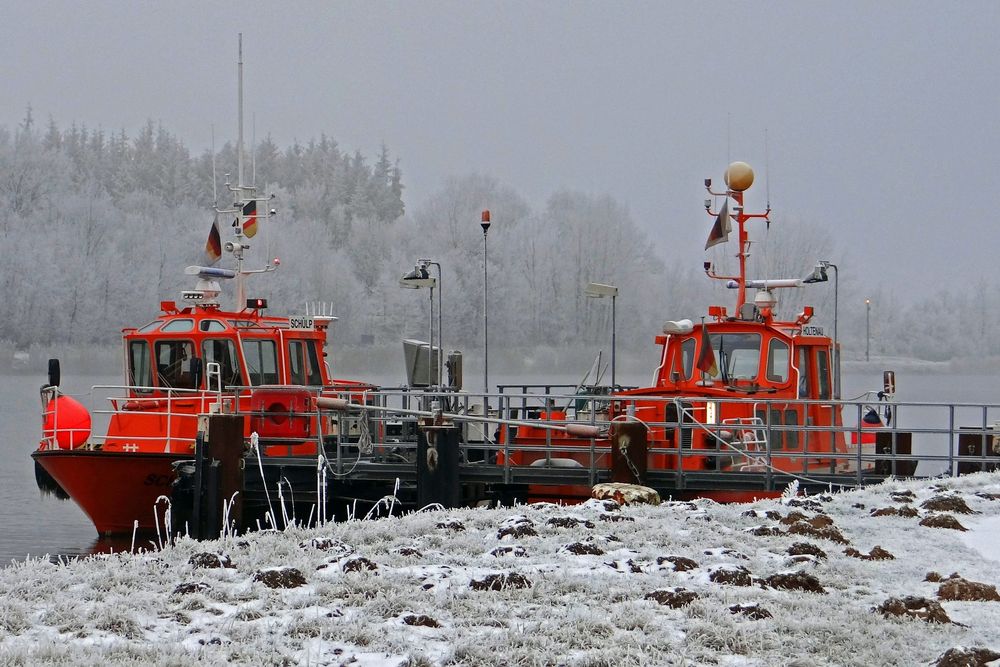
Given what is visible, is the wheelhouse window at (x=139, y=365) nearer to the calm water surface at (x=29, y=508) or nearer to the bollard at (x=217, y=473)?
the calm water surface at (x=29, y=508)

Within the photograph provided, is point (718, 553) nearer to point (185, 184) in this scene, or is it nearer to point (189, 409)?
point (189, 409)

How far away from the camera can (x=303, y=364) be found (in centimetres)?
2422

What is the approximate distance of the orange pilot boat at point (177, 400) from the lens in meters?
22.4

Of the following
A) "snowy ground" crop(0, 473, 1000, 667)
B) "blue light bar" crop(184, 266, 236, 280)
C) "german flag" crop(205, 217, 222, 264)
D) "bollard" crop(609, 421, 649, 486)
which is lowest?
"snowy ground" crop(0, 473, 1000, 667)

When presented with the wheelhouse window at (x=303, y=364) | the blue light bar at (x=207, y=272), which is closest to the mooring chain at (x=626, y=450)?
the wheelhouse window at (x=303, y=364)

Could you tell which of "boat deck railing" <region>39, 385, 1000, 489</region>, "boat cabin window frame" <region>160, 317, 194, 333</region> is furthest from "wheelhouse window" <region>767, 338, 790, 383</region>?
"boat cabin window frame" <region>160, 317, 194, 333</region>

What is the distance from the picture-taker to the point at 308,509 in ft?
70.5

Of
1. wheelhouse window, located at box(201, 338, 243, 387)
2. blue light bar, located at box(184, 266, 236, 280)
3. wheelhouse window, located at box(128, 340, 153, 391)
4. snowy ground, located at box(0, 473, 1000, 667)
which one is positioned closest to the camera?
snowy ground, located at box(0, 473, 1000, 667)

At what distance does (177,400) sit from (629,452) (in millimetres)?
8327

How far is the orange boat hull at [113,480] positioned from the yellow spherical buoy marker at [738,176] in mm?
9889

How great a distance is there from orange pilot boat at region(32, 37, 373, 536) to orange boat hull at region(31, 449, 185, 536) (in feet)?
0.05

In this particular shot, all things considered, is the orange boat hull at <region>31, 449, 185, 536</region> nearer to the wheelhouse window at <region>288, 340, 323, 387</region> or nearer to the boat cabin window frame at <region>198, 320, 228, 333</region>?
the boat cabin window frame at <region>198, 320, 228, 333</region>

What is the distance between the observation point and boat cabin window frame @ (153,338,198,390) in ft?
77.2

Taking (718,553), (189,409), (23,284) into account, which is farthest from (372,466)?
(23,284)
